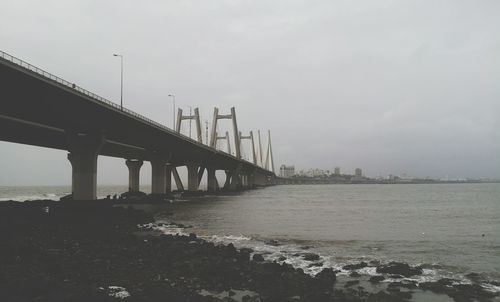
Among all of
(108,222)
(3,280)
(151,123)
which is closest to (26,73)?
(108,222)

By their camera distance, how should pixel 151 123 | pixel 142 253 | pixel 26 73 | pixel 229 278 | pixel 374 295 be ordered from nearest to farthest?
pixel 374 295 < pixel 229 278 < pixel 142 253 < pixel 26 73 < pixel 151 123

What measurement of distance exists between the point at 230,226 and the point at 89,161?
16.0 metres

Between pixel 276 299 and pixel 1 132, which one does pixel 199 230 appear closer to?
pixel 276 299

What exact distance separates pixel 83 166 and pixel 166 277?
29.9m

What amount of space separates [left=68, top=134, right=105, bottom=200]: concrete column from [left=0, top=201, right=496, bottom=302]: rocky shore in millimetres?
18797

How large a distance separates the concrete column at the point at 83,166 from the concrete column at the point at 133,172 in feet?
165

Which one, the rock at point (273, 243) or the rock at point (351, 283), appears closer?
the rock at point (351, 283)

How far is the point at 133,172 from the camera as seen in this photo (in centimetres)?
9312

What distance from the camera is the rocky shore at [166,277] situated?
12.6m

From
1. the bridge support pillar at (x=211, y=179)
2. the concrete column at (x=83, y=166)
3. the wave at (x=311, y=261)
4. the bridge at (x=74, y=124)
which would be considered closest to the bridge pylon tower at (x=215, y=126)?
the bridge support pillar at (x=211, y=179)

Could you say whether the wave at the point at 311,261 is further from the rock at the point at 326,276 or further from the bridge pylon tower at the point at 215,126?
the bridge pylon tower at the point at 215,126

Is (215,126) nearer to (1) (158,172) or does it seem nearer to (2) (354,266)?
(1) (158,172)

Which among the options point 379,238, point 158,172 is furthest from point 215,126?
point 379,238

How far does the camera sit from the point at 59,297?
1166 centimetres
